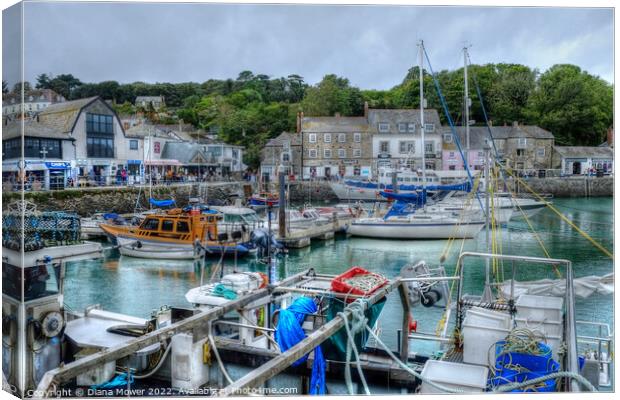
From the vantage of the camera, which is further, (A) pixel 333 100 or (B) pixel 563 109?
(A) pixel 333 100

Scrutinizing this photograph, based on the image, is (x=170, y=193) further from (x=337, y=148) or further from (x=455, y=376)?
(x=455, y=376)

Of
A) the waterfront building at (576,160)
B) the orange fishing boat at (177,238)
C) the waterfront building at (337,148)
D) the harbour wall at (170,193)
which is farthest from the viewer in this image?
the waterfront building at (337,148)

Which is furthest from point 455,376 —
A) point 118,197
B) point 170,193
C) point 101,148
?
point 170,193

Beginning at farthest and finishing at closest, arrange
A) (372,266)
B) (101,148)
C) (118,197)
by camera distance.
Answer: (118,197) < (101,148) < (372,266)

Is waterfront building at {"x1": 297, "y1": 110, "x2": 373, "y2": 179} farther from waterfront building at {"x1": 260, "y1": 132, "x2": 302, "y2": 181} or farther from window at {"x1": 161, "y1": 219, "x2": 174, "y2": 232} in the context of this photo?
window at {"x1": 161, "y1": 219, "x2": 174, "y2": 232}

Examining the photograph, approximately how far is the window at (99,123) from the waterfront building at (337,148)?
34.3 feet

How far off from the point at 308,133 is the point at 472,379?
76.7 ft

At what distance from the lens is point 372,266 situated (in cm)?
1455

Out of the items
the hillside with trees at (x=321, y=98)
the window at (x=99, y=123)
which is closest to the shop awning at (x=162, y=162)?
the hillside with trees at (x=321, y=98)

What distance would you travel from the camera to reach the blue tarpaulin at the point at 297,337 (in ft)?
13.4

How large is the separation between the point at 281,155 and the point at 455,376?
20.1 m

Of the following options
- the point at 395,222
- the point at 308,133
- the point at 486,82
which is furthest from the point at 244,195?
the point at 486,82

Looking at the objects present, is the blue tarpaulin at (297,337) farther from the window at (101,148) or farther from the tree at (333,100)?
the window at (101,148)

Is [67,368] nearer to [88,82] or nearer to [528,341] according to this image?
[528,341]
